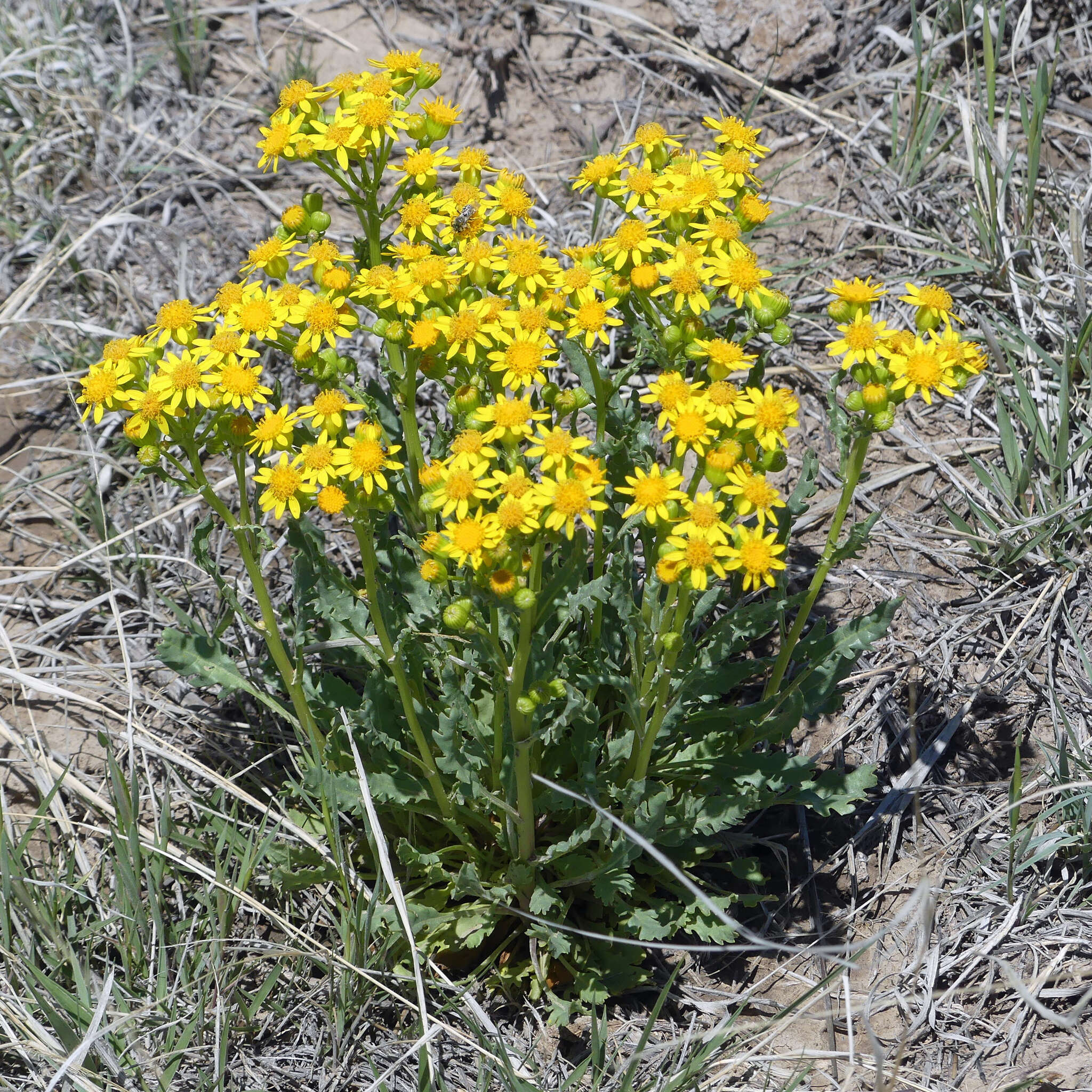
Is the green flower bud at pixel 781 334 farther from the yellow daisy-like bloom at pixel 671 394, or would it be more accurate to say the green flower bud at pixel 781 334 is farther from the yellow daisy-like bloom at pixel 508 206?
the yellow daisy-like bloom at pixel 508 206

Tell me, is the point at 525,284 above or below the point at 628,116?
above

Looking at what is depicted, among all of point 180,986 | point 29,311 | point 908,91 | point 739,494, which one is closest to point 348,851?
point 180,986

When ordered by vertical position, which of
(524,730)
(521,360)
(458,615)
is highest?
(521,360)

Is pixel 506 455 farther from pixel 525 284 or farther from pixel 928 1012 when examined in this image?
pixel 928 1012

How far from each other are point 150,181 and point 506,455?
399 centimetres

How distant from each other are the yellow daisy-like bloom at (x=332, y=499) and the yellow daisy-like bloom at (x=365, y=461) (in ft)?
0.16

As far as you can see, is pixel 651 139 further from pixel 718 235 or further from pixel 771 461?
pixel 771 461

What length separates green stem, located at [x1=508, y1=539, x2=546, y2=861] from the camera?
8.75 ft

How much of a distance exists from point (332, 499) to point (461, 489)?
1.27ft

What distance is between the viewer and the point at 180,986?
10.4ft

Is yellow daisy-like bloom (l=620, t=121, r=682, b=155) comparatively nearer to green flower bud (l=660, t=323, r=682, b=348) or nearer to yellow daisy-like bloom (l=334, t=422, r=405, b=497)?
green flower bud (l=660, t=323, r=682, b=348)

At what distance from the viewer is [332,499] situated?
107 inches

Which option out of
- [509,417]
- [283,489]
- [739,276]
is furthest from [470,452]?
[739,276]

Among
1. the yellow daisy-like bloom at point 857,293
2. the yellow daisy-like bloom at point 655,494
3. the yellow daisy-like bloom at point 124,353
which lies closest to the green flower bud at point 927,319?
the yellow daisy-like bloom at point 857,293
